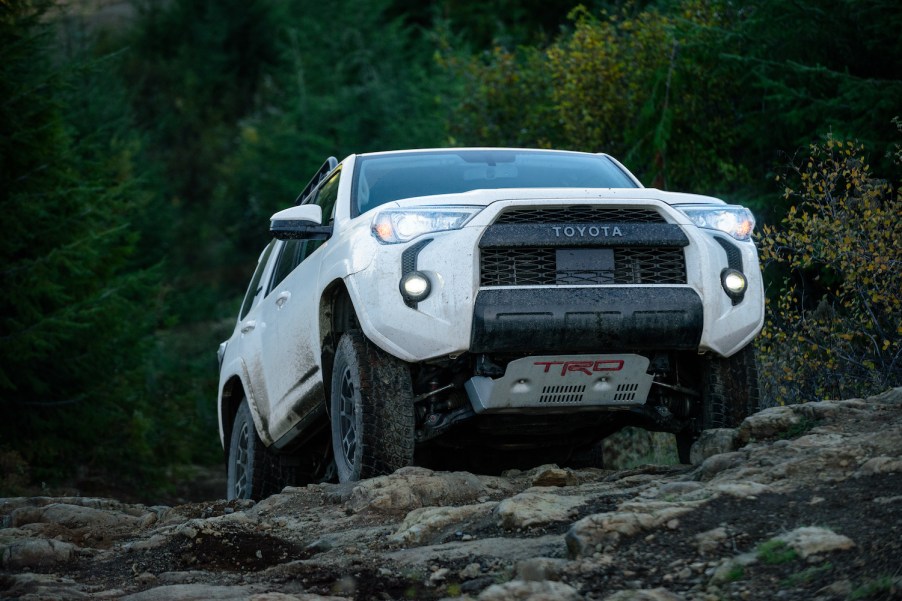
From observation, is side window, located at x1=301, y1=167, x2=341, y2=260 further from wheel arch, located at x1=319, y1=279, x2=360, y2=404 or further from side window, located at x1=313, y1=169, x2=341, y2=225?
wheel arch, located at x1=319, y1=279, x2=360, y2=404

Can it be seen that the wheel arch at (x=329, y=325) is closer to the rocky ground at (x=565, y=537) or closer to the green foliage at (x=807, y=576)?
the rocky ground at (x=565, y=537)

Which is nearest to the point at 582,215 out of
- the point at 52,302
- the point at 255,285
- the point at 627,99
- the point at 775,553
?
the point at 775,553

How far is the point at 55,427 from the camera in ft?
67.9

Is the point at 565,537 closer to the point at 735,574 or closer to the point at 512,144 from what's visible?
the point at 735,574

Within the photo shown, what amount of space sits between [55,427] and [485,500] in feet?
49.5

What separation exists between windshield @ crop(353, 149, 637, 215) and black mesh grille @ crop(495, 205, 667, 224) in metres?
0.98

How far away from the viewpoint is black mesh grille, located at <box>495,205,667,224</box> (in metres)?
6.92

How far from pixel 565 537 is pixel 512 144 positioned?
17491mm

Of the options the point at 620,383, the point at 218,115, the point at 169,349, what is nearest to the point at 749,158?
the point at 620,383

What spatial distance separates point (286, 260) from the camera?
366 inches

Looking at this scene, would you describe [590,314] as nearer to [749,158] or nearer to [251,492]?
[251,492]

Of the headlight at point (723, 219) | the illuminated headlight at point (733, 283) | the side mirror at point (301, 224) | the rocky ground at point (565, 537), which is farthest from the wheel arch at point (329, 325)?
the illuminated headlight at point (733, 283)

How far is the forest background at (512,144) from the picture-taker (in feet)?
35.1

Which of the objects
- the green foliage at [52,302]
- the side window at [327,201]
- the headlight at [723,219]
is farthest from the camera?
the green foliage at [52,302]
